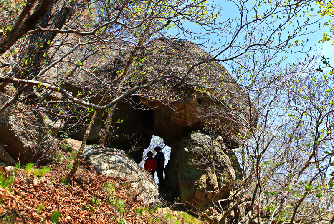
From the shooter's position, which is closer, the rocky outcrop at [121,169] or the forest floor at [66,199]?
the forest floor at [66,199]

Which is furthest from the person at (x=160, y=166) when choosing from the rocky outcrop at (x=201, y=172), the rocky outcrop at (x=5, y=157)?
the rocky outcrop at (x=5, y=157)

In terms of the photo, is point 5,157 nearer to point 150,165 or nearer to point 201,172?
point 150,165

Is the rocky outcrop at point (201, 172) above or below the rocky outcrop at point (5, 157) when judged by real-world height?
above

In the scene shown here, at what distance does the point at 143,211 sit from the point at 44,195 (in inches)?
126

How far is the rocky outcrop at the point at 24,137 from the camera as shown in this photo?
6387mm

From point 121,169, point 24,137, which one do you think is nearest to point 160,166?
point 121,169

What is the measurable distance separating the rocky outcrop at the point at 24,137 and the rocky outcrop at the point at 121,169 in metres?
1.75

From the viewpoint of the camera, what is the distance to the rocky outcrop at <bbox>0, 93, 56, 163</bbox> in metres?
6.39

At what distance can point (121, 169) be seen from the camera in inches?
351

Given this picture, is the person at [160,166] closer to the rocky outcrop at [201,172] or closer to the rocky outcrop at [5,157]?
the rocky outcrop at [201,172]

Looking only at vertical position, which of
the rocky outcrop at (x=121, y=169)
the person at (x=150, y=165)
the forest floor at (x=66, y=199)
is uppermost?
the person at (x=150, y=165)

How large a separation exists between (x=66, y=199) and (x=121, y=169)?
312 centimetres

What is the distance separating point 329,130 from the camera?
4.91 meters

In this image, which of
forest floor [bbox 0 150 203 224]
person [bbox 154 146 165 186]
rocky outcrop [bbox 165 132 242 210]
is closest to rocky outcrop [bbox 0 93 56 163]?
forest floor [bbox 0 150 203 224]
